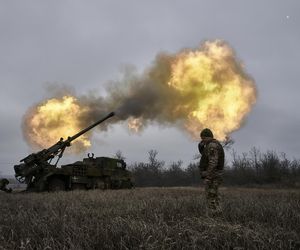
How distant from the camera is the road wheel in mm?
24109

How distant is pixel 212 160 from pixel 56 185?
55.1 ft

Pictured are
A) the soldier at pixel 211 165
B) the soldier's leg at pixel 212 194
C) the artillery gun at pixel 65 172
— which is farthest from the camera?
the artillery gun at pixel 65 172

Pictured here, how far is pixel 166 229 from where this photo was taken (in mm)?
5367

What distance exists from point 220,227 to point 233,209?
117 inches

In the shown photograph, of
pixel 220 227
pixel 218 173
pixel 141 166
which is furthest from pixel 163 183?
pixel 220 227

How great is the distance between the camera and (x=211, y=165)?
9141 mm

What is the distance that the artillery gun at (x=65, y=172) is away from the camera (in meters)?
23.9

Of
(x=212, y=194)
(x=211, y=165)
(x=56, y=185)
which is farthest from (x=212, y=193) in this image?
(x=56, y=185)

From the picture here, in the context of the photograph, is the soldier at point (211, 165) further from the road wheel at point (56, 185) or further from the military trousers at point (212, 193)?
the road wheel at point (56, 185)

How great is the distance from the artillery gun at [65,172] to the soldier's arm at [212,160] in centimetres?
1629

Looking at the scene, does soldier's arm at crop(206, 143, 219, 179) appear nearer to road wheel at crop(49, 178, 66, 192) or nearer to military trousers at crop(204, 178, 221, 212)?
military trousers at crop(204, 178, 221, 212)

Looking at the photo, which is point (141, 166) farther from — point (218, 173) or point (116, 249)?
point (116, 249)

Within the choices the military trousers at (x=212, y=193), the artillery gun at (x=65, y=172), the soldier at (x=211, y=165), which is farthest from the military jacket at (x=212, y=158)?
the artillery gun at (x=65, y=172)

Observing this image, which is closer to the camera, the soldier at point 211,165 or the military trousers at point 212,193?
the military trousers at point 212,193
